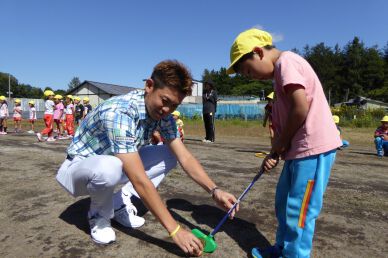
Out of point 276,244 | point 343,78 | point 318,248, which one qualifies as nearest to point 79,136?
point 276,244

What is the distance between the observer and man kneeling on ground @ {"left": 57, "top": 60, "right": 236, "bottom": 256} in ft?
7.25

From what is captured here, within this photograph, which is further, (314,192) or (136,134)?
(136,134)

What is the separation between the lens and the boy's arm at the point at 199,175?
252 cm

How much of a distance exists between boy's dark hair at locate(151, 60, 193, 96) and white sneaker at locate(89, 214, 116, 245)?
3.64 ft

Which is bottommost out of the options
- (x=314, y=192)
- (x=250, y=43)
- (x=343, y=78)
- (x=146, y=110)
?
(x=314, y=192)

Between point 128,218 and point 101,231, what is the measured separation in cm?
35

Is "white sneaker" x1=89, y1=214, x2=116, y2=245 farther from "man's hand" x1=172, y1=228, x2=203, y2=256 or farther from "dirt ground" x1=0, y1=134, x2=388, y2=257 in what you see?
"man's hand" x1=172, y1=228, x2=203, y2=256

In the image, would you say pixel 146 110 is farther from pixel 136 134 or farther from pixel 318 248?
pixel 318 248

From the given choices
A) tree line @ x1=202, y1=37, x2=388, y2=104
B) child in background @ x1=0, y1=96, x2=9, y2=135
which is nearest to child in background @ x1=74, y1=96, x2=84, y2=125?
child in background @ x1=0, y1=96, x2=9, y2=135

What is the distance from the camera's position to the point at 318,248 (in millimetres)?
2510

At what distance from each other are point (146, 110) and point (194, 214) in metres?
1.25

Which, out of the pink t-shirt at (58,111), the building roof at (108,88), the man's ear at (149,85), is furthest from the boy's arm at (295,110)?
the building roof at (108,88)

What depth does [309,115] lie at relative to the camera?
7.09 ft

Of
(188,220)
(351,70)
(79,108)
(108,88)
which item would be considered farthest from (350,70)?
(188,220)
